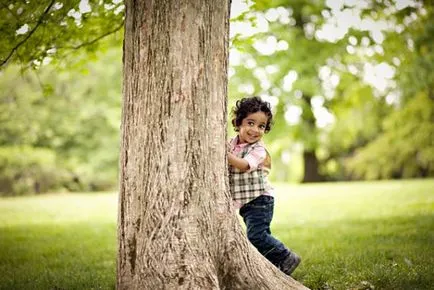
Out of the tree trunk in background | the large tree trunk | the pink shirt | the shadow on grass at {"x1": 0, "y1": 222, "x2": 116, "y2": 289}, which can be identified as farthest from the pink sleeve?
the tree trunk in background

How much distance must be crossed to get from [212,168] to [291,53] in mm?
12860

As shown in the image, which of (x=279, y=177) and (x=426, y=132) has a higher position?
(x=426, y=132)

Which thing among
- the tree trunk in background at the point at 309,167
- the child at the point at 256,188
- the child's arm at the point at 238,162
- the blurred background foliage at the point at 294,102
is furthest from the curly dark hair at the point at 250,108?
the tree trunk in background at the point at 309,167

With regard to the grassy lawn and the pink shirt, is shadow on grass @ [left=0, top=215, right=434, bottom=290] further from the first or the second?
the pink shirt

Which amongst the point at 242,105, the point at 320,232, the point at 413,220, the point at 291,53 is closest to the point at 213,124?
the point at 242,105

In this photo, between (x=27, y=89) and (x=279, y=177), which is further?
(x=279, y=177)

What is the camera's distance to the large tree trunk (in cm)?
313

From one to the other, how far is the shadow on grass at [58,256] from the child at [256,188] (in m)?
1.43

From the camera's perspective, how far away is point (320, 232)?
22.9ft

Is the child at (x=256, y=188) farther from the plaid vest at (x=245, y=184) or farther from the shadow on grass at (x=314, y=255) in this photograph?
the shadow on grass at (x=314, y=255)

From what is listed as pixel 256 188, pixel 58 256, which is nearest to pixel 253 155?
pixel 256 188

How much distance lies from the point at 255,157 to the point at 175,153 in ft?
3.11

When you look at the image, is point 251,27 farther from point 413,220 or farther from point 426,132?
point 426,132

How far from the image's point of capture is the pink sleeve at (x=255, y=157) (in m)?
3.81
